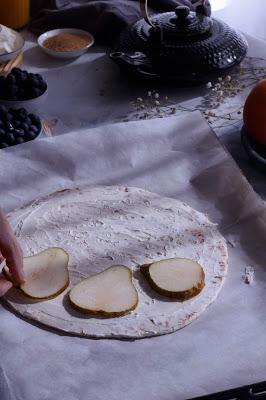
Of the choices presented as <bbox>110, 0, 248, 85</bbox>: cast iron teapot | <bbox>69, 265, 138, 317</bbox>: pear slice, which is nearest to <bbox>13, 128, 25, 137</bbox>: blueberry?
<bbox>110, 0, 248, 85</bbox>: cast iron teapot

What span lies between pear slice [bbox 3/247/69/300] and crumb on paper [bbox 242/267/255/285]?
0.27 meters

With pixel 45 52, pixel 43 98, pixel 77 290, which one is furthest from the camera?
pixel 45 52

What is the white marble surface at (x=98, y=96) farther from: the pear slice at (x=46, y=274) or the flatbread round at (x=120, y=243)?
the pear slice at (x=46, y=274)

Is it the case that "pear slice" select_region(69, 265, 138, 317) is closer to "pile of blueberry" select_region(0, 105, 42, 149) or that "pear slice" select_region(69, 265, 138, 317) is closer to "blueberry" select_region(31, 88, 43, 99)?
"pile of blueberry" select_region(0, 105, 42, 149)

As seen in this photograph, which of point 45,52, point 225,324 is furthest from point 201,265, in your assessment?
point 45,52

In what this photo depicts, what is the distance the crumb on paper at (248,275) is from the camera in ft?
3.04

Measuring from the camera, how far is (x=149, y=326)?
2.78 feet

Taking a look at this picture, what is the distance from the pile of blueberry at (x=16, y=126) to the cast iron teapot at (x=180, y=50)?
0.25m

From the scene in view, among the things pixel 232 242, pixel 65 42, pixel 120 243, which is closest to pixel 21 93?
pixel 65 42

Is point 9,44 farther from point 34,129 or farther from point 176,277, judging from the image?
point 176,277

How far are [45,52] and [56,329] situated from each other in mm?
898

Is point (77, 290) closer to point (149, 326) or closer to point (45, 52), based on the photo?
point (149, 326)

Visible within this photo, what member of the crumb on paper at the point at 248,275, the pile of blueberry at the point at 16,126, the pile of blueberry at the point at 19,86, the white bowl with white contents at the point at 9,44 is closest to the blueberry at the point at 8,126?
the pile of blueberry at the point at 16,126

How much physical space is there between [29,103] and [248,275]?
61 cm
